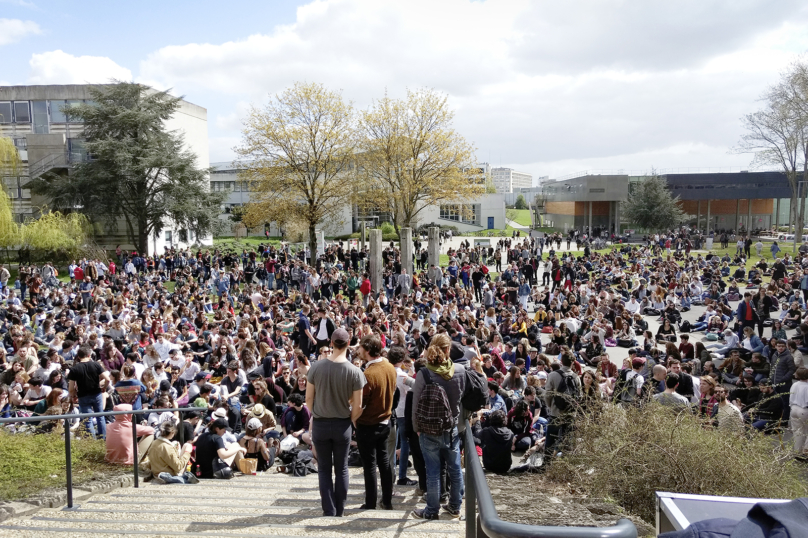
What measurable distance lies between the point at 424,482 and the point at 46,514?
333 centimetres

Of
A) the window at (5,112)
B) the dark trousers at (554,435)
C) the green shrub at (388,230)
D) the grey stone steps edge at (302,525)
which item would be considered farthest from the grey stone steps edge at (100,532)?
the green shrub at (388,230)

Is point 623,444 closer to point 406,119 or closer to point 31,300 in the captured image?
point 31,300

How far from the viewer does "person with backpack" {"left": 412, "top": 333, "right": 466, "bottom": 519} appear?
495cm

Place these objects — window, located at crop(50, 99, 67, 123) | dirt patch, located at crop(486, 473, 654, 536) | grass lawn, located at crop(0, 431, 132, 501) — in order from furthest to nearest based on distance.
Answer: window, located at crop(50, 99, 67, 123), grass lawn, located at crop(0, 431, 132, 501), dirt patch, located at crop(486, 473, 654, 536)

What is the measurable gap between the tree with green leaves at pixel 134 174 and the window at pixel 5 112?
19.5 ft

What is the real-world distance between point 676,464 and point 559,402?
2.69 meters

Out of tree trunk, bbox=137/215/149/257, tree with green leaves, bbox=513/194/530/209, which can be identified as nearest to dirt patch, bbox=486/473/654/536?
tree trunk, bbox=137/215/149/257

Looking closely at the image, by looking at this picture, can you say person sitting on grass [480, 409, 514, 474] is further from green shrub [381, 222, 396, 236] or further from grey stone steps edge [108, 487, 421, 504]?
green shrub [381, 222, 396, 236]

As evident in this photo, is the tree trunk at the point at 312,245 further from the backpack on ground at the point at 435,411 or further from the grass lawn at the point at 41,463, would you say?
the backpack on ground at the point at 435,411

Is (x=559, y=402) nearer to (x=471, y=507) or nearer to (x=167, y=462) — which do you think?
(x=167, y=462)

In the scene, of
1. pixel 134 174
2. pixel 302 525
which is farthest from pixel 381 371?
pixel 134 174

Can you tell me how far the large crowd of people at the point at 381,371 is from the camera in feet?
16.7

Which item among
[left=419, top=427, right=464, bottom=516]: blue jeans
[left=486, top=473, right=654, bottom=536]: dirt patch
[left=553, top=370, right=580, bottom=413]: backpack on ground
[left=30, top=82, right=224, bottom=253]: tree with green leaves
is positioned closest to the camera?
[left=486, top=473, right=654, bottom=536]: dirt patch

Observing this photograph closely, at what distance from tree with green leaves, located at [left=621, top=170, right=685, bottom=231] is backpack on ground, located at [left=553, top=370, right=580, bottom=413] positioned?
147 feet
